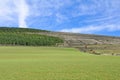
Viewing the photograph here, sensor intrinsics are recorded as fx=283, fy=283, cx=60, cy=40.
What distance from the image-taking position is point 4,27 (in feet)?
575

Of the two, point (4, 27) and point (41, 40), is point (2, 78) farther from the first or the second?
point (4, 27)

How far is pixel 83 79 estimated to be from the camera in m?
19.0

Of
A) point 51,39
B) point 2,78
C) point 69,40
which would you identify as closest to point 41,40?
point 51,39

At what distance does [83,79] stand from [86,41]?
106 m

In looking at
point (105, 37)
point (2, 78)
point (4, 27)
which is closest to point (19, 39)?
point (105, 37)

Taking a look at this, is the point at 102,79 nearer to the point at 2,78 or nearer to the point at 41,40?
the point at 2,78

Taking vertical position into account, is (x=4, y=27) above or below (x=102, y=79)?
above

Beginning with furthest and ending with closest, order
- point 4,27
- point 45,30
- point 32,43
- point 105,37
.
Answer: point 4,27 → point 45,30 → point 105,37 → point 32,43

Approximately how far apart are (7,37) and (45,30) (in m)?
36.5

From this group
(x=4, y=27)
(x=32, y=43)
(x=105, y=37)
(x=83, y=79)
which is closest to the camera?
(x=83, y=79)

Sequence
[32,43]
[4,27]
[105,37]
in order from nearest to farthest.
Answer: [32,43] < [105,37] < [4,27]

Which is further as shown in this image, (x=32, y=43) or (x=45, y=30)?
(x=45, y=30)

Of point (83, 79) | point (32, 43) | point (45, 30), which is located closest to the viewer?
point (83, 79)

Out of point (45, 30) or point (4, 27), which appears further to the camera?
point (4, 27)
